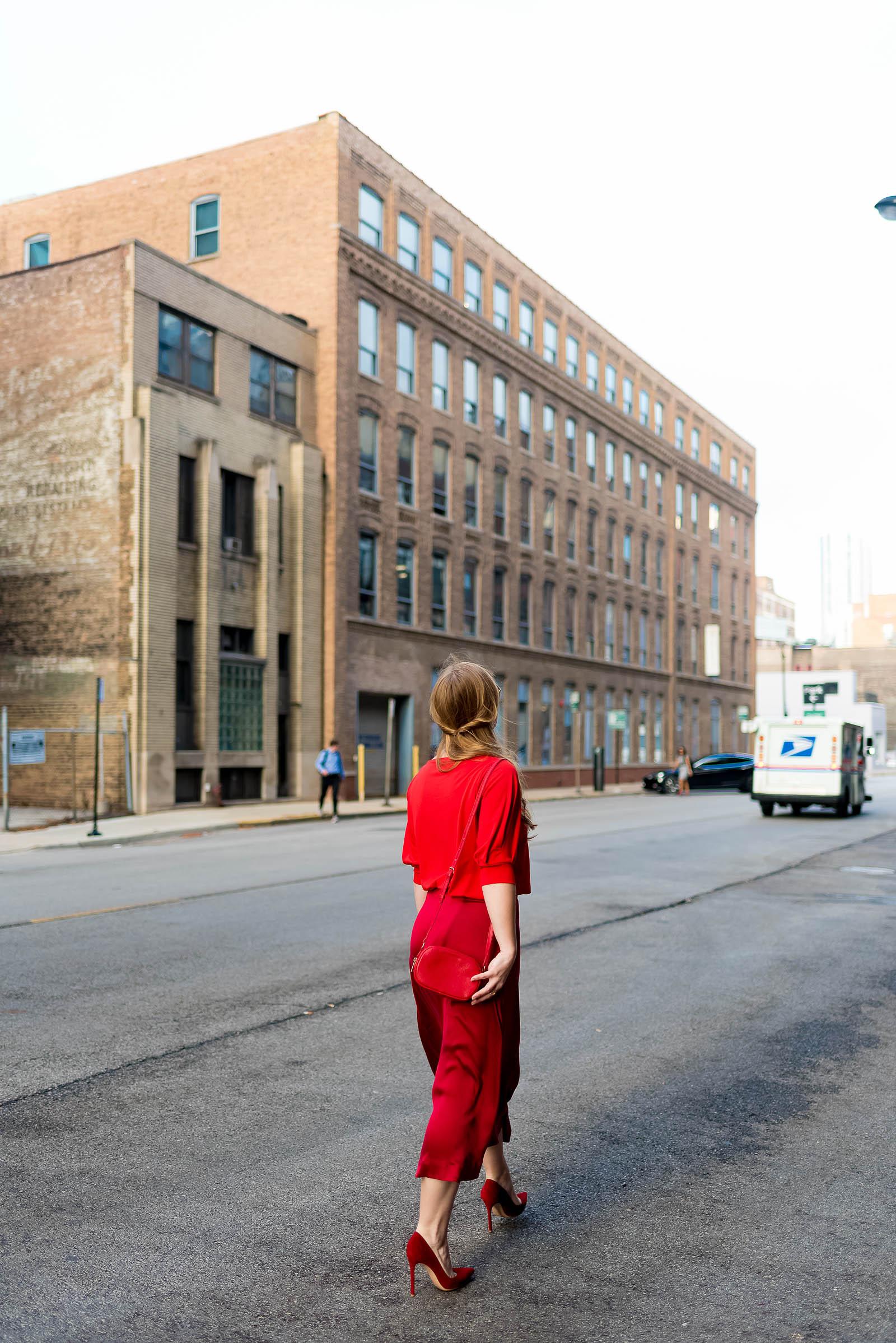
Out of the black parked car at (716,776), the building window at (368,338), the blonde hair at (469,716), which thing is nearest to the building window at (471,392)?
the building window at (368,338)

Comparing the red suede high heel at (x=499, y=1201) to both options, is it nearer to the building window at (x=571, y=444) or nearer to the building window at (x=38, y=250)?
the building window at (x=38, y=250)

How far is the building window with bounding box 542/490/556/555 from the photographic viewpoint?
45500mm

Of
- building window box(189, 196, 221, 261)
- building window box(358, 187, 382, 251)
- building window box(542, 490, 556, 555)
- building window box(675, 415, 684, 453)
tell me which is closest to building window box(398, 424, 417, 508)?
building window box(358, 187, 382, 251)

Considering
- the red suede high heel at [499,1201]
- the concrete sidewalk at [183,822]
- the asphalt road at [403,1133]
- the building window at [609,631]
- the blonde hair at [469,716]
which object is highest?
the building window at [609,631]

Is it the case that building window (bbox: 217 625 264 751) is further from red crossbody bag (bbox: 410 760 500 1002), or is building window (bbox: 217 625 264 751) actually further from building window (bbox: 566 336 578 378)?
red crossbody bag (bbox: 410 760 500 1002)

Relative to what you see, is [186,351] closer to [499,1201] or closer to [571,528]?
[571,528]

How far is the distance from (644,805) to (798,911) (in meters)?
20.1

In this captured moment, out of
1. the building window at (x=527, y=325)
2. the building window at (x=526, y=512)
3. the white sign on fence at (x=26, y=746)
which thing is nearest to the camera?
the white sign on fence at (x=26, y=746)

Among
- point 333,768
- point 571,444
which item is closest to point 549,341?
point 571,444

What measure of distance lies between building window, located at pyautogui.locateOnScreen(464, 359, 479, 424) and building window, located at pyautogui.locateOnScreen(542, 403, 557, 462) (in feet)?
17.2

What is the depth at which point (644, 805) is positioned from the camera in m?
31.5

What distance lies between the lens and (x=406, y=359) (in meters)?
36.7

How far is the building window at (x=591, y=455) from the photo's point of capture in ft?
161

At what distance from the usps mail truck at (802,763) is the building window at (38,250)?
27237 millimetres
